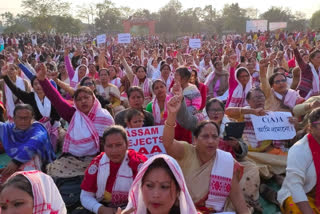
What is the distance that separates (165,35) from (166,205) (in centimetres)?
4442

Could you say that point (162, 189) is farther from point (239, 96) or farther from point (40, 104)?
point (40, 104)

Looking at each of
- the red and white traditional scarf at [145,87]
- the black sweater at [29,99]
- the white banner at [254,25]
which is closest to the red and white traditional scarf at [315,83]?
the red and white traditional scarf at [145,87]

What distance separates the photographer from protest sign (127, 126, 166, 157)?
11.8 feet

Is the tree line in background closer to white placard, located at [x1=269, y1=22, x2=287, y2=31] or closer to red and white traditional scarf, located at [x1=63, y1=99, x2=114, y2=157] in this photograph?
white placard, located at [x1=269, y1=22, x2=287, y2=31]

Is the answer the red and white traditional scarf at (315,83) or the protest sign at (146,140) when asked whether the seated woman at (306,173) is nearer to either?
the protest sign at (146,140)

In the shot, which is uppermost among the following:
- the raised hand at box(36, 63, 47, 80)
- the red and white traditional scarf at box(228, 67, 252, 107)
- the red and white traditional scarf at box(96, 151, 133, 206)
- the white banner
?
the white banner

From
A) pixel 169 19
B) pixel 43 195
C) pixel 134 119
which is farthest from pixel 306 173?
pixel 169 19

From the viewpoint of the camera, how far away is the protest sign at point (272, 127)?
4.01 m

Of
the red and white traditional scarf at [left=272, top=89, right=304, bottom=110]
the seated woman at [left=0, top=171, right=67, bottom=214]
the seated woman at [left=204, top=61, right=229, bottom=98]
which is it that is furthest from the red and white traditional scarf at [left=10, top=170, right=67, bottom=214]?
the seated woman at [left=204, top=61, right=229, bottom=98]

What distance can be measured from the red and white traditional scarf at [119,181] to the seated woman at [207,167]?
0.39m

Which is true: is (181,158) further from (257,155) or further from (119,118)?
(257,155)

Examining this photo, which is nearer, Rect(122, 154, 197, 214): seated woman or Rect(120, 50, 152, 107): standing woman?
Rect(122, 154, 197, 214): seated woman

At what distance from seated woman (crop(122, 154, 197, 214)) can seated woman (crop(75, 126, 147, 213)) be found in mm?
818

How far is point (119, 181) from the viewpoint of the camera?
2.78m
